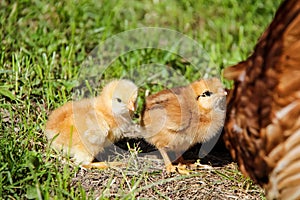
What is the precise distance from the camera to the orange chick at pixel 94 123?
305cm

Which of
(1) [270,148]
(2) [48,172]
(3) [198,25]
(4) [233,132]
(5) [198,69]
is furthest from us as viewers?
(3) [198,25]

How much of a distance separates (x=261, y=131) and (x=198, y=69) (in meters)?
1.84

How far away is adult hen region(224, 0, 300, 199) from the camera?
7.59ft

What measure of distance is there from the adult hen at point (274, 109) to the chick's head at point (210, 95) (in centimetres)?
47

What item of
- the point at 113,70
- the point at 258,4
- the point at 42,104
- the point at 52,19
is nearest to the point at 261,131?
the point at 42,104

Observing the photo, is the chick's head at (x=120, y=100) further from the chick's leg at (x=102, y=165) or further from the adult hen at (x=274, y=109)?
the adult hen at (x=274, y=109)

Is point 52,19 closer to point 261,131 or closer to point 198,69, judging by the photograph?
point 198,69

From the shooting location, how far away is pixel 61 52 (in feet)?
12.8

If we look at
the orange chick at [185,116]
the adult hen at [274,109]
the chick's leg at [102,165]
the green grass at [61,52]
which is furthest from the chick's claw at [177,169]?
the adult hen at [274,109]

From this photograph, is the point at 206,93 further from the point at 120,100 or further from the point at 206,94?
the point at 120,100

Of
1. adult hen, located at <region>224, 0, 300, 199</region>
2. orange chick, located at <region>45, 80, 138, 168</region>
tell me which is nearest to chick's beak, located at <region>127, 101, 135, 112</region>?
orange chick, located at <region>45, 80, 138, 168</region>

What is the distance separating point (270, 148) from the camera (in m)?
2.38

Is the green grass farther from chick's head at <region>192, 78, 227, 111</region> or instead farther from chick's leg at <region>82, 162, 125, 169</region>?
chick's head at <region>192, 78, 227, 111</region>

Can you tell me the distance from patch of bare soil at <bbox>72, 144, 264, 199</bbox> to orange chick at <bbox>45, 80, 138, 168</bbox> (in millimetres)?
115
